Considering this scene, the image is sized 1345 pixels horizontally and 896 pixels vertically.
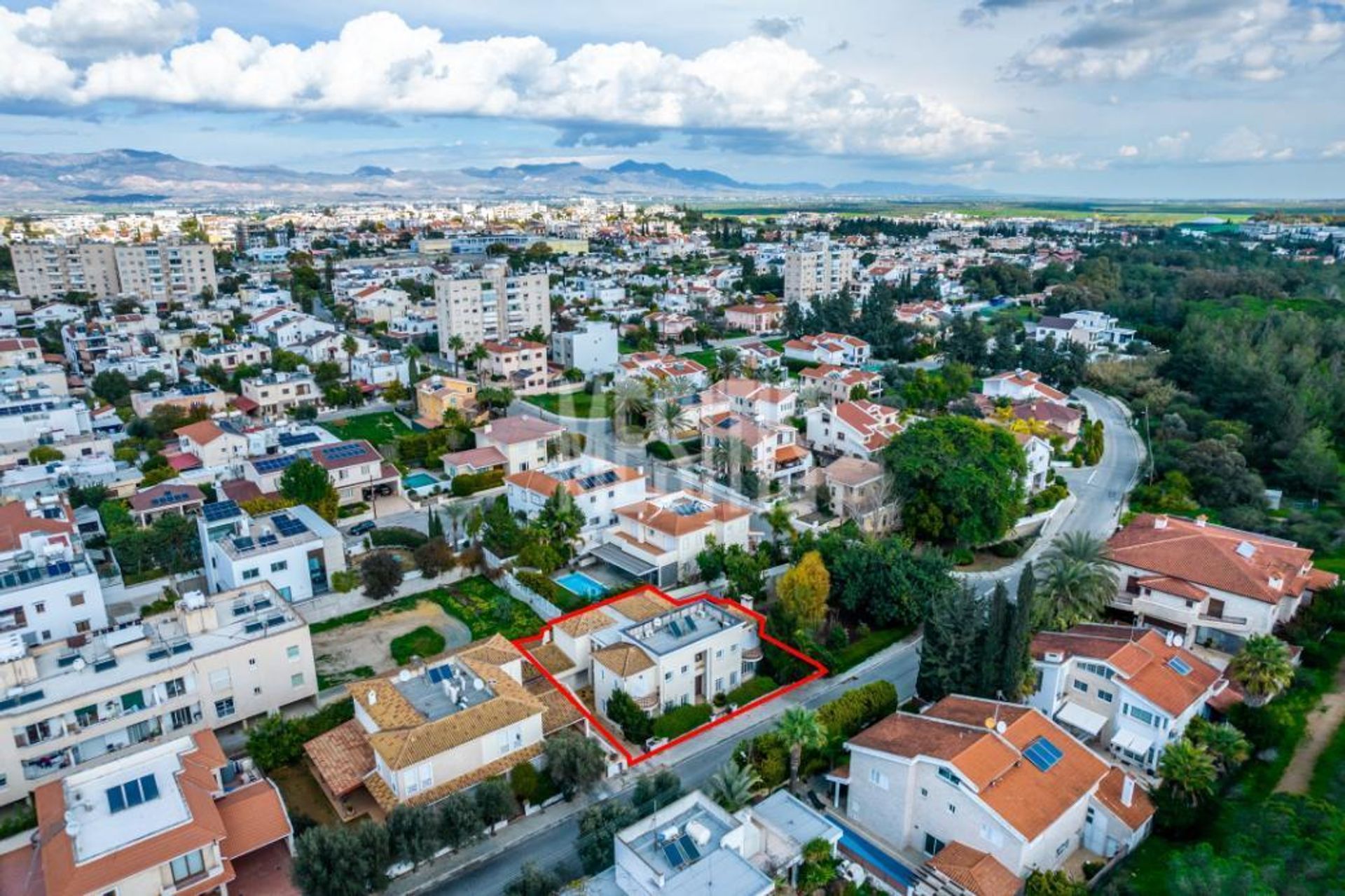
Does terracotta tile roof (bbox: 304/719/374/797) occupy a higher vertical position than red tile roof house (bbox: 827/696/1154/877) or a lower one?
lower

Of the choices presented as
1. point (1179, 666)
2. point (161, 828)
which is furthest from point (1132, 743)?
point (161, 828)

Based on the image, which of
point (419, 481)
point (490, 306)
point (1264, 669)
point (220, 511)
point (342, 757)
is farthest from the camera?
point (490, 306)

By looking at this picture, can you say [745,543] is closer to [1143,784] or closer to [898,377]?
[1143,784]

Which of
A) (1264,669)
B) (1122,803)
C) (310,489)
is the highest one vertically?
(1264,669)

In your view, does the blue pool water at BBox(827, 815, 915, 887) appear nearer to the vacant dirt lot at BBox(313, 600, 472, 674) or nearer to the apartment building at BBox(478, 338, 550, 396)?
the vacant dirt lot at BBox(313, 600, 472, 674)

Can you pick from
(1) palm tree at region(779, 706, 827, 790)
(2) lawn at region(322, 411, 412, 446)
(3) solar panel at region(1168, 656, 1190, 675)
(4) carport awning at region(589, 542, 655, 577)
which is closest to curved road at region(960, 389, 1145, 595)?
(3) solar panel at region(1168, 656, 1190, 675)

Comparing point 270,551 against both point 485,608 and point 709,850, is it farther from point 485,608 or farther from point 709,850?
point 709,850

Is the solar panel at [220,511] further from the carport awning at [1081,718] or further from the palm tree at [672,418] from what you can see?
the carport awning at [1081,718]
